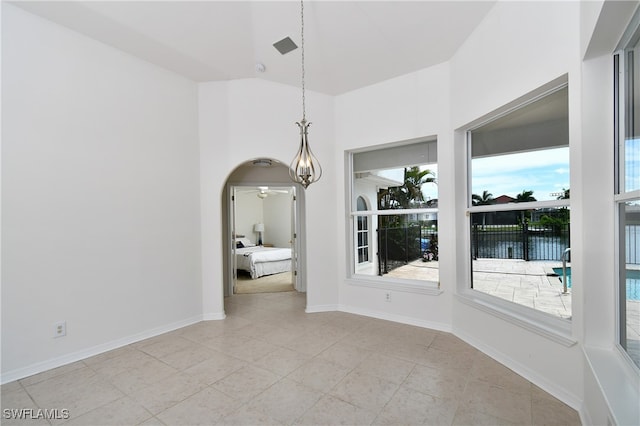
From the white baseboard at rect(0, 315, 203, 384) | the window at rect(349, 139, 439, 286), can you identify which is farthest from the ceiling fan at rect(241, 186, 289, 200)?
the white baseboard at rect(0, 315, 203, 384)

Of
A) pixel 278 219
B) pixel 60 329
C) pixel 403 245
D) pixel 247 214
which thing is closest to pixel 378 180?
pixel 403 245

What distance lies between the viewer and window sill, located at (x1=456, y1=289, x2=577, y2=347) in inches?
82.1

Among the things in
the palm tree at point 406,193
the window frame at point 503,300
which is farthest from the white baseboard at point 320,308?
the window frame at point 503,300

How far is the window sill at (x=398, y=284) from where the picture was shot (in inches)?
138

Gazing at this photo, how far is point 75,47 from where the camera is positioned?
2.86m

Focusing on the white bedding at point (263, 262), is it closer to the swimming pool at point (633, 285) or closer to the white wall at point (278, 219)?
the white wall at point (278, 219)

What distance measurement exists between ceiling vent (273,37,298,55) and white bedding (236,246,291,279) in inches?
181

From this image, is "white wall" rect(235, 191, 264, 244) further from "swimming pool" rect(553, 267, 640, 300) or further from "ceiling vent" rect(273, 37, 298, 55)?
"swimming pool" rect(553, 267, 640, 300)

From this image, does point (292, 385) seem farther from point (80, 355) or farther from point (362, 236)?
point (362, 236)

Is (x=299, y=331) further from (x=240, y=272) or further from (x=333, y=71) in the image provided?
(x=240, y=272)

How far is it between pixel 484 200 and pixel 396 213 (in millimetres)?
1117

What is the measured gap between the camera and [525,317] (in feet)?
7.92

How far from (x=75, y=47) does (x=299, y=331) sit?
3.79 m

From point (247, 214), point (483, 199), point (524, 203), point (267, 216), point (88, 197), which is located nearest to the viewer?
point (524, 203)
